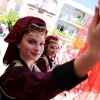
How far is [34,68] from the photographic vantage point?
108 cm

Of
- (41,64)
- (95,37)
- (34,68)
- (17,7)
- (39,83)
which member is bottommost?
(17,7)

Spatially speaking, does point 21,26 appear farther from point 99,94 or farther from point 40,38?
point 99,94

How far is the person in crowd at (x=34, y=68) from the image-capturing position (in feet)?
1.54

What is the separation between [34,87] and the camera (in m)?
0.59

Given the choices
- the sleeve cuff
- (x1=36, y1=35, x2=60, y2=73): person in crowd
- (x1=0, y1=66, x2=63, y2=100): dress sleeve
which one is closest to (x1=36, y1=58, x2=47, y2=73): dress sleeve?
(x1=36, y1=35, x2=60, y2=73): person in crowd

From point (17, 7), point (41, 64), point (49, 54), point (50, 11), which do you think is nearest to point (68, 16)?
→ point (50, 11)

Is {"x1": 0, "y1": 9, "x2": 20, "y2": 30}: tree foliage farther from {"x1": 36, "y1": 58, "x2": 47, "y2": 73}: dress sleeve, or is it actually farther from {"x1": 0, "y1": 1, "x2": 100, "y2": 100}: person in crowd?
{"x1": 0, "y1": 1, "x2": 100, "y2": 100}: person in crowd

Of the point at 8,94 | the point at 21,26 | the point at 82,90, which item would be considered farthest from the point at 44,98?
the point at 21,26

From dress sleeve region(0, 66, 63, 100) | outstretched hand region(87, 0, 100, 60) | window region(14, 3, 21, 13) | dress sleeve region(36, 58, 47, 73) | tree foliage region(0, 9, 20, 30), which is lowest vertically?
tree foliage region(0, 9, 20, 30)

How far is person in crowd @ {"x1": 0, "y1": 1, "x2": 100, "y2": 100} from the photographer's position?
1.54ft

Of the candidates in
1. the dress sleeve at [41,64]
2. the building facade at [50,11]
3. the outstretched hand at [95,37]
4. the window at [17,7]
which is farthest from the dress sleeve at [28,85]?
the window at [17,7]

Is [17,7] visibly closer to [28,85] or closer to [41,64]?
[41,64]

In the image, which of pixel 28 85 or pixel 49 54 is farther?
pixel 49 54

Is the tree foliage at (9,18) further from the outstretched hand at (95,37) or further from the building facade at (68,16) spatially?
the outstretched hand at (95,37)
